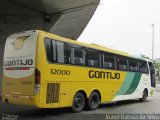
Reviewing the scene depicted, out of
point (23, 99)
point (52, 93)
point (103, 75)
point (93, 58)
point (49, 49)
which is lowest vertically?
point (23, 99)

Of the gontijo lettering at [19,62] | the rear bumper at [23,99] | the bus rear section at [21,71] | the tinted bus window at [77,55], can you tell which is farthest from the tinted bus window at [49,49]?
the rear bumper at [23,99]

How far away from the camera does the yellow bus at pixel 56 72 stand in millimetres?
13516

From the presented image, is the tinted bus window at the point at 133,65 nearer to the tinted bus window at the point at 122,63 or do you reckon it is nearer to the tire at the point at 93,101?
the tinted bus window at the point at 122,63

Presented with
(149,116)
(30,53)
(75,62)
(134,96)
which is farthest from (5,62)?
(134,96)

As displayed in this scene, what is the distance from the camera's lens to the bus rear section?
44.0 ft

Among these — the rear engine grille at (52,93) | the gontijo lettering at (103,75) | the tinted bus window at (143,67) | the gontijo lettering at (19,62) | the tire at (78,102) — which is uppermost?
the tinted bus window at (143,67)

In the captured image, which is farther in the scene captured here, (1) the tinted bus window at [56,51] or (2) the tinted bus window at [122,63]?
(2) the tinted bus window at [122,63]

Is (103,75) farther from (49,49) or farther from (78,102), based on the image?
(49,49)

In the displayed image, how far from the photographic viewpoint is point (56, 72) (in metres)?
14.2

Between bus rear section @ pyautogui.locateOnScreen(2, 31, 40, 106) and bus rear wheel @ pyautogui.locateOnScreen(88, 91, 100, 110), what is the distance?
3759mm

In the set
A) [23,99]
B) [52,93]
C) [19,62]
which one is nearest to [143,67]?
[52,93]

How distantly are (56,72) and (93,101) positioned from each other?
3.34 m

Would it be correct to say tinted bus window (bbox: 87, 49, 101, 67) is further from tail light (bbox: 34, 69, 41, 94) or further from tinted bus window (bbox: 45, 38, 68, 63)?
tail light (bbox: 34, 69, 41, 94)

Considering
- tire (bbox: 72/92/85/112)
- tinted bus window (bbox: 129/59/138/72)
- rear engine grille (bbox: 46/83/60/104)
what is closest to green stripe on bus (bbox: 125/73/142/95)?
tinted bus window (bbox: 129/59/138/72)
